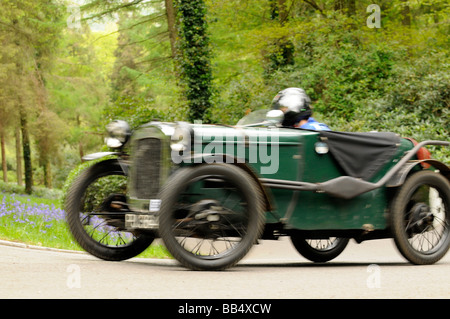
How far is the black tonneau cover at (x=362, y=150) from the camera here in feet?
21.2

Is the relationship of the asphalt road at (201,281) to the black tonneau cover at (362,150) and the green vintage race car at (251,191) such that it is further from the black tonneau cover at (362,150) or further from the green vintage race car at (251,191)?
the black tonneau cover at (362,150)

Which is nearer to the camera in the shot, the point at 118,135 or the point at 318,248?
the point at 118,135

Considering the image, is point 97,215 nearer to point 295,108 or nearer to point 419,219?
point 295,108

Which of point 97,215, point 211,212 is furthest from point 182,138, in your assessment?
point 97,215

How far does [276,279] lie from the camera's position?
5406mm

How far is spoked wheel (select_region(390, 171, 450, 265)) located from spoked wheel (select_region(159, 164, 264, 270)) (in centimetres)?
171

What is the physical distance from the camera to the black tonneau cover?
21.2 feet

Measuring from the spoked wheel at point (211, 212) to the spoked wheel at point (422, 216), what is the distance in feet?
5.60

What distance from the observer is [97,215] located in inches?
251

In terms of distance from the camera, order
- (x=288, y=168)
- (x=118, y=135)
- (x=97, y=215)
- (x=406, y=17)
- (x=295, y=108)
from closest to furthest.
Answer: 1. (x=288, y=168)
2. (x=97, y=215)
3. (x=118, y=135)
4. (x=295, y=108)
5. (x=406, y=17)

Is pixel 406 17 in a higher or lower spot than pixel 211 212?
higher

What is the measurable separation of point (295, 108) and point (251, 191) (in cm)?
168
